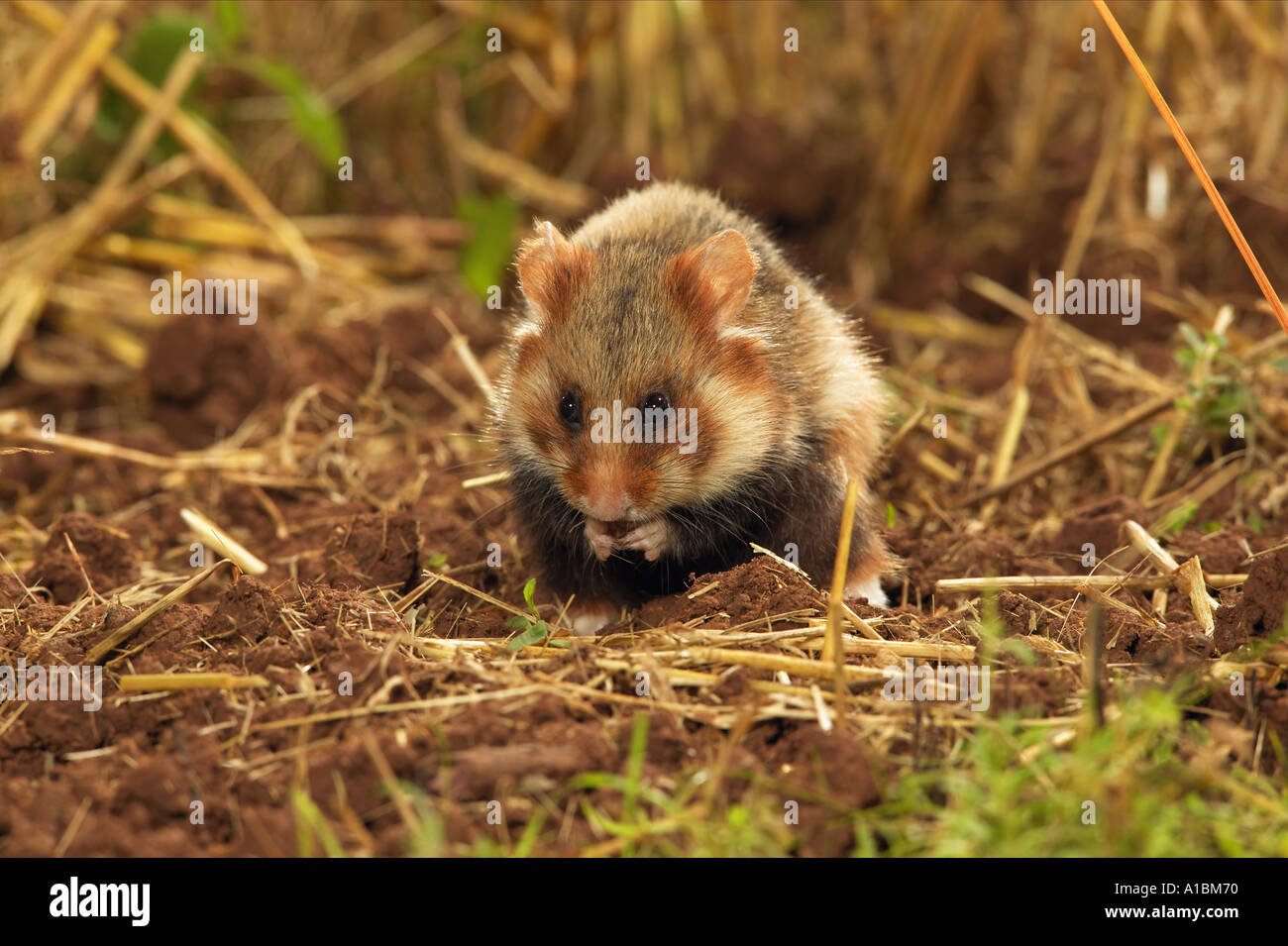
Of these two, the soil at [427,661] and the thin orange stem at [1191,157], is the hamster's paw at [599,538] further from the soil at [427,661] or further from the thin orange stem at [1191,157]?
the thin orange stem at [1191,157]

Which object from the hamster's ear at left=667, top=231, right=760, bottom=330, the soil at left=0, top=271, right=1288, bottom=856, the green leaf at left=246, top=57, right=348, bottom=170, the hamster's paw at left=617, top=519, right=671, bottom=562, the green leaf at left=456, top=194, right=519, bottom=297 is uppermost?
the green leaf at left=246, top=57, right=348, bottom=170

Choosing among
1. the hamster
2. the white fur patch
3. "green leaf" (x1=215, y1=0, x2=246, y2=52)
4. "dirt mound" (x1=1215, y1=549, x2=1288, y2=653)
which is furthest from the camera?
"green leaf" (x1=215, y1=0, x2=246, y2=52)

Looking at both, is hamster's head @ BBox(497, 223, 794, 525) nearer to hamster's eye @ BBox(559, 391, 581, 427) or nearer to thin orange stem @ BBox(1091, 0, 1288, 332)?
hamster's eye @ BBox(559, 391, 581, 427)

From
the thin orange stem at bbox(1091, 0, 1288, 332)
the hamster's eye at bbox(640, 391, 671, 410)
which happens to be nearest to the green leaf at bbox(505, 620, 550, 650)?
the hamster's eye at bbox(640, 391, 671, 410)

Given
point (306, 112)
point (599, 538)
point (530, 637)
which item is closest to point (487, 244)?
point (306, 112)

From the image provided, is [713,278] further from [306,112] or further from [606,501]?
[306,112]

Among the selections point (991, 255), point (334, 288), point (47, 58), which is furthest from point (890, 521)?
point (47, 58)

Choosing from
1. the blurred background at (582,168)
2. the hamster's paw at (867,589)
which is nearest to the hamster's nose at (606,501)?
the hamster's paw at (867,589)

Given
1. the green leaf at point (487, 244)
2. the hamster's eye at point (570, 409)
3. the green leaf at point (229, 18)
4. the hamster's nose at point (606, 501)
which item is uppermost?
the green leaf at point (229, 18)
